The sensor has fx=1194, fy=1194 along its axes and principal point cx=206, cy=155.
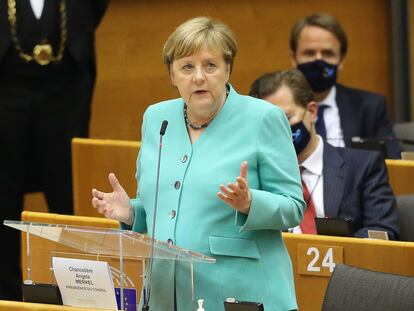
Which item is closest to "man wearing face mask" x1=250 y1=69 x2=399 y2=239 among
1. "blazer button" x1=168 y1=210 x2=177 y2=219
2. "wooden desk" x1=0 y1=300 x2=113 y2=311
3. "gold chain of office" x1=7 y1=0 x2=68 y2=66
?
"gold chain of office" x1=7 y1=0 x2=68 y2=66

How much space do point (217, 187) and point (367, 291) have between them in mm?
610

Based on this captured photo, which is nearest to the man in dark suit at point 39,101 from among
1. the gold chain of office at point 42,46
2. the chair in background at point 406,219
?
the gold chain of office at point 42,46

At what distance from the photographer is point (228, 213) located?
10.8 feet

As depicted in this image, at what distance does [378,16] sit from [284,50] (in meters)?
0.58

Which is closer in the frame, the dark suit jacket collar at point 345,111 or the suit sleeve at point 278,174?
the suit sleeve at point 278,174

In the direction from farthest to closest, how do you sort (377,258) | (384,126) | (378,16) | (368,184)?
1. (378,16)
2. (384,126)
3. (368,184)
4. (377,258)

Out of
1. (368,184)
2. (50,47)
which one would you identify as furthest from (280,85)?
(50,47)

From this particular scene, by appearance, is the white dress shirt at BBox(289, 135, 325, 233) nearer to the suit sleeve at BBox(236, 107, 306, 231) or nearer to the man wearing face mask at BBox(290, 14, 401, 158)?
the man wearing face mask at BBox(290, 14, 401, 158)

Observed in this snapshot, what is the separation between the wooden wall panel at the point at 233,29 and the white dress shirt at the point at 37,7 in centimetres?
144

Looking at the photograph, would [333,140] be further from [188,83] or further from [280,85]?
[188,83]

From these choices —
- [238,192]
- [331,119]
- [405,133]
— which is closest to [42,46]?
[331,119]

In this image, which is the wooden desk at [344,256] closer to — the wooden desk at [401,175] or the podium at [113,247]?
the podium at [113,247]

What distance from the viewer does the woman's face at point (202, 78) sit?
333cm

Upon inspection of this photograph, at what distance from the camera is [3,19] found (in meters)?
5.56
